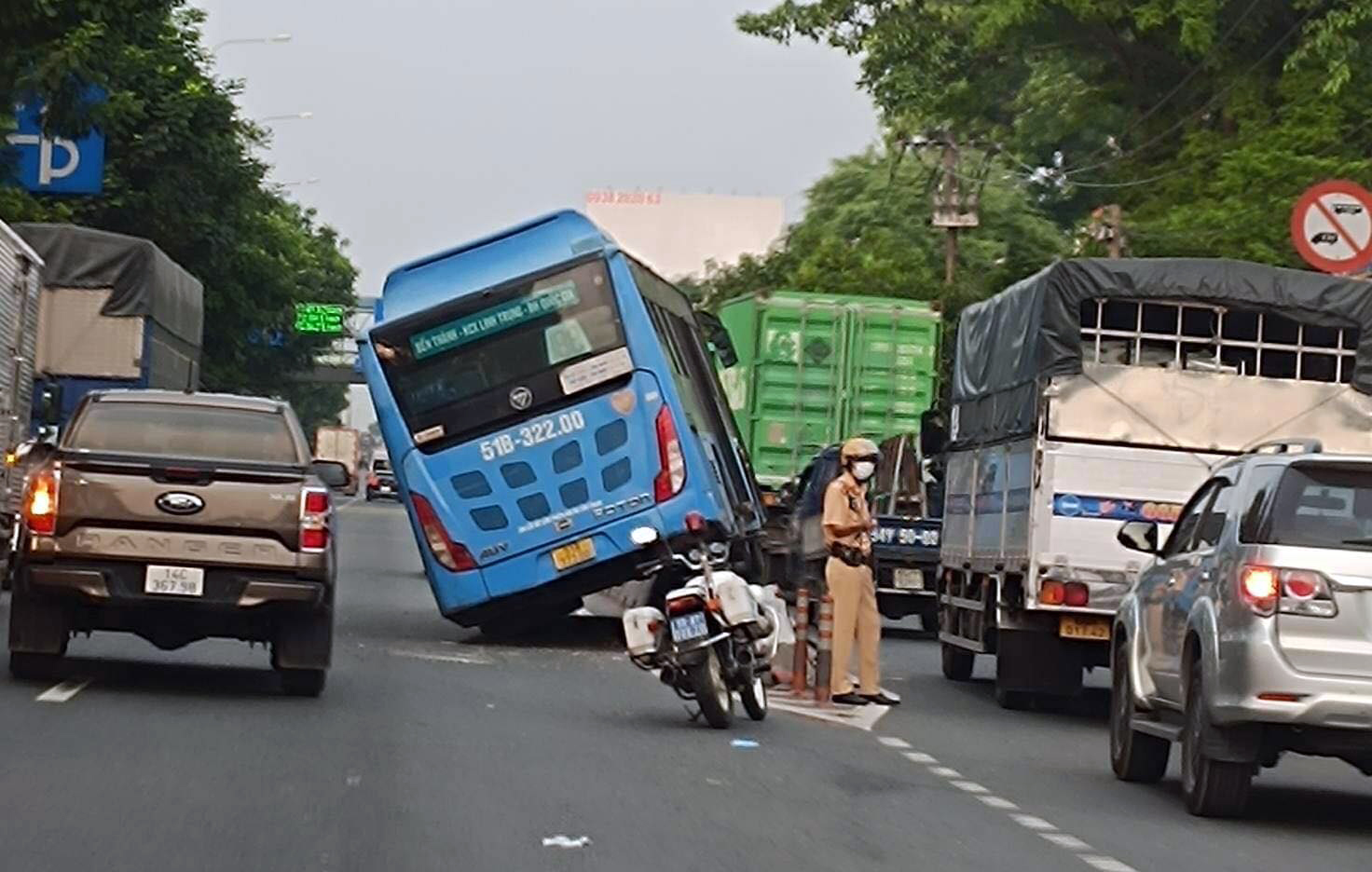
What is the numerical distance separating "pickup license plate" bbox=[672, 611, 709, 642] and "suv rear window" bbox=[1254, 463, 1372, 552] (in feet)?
15.2

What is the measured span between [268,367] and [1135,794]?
2741 inches

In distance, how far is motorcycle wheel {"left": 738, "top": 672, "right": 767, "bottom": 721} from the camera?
1786cm

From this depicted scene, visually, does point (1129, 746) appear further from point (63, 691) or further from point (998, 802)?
point (63, 691)

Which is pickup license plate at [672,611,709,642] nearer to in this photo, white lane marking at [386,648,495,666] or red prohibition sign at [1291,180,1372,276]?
white lane marking at [386,648,495,666]

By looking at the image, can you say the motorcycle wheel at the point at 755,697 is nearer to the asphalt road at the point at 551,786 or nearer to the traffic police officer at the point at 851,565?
the asphalt road at the point at 551,786

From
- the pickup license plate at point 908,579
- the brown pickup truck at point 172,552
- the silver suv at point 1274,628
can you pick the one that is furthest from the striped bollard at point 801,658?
the pickup license plate at point 908,579

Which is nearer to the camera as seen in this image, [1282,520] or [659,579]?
[1282,520]

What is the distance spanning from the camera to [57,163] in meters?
39.0

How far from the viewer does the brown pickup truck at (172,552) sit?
55.2 ft

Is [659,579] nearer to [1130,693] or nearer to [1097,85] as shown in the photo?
[1130,693]

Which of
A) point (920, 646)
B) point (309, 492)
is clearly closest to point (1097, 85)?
point (920, 646)

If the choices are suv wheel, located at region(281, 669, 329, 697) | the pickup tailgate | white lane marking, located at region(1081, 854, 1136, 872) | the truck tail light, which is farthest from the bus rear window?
white lane marking, located at region(1081, 854, 1136, 872)

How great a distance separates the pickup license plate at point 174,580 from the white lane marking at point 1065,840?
6.14 meters

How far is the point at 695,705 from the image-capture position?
18.9 metres
